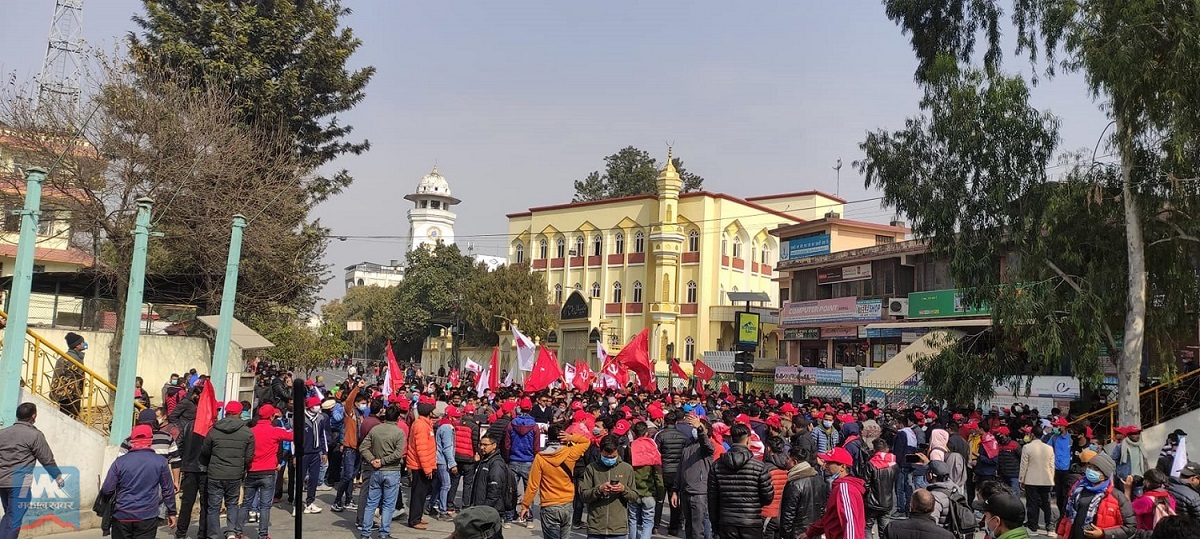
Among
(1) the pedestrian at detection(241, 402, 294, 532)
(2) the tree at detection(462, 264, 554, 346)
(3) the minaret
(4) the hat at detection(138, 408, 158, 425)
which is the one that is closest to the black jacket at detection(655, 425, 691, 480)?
(1) the pedestrian at detection(241, 402, 294, 532)

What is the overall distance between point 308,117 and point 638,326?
32244 millimetres

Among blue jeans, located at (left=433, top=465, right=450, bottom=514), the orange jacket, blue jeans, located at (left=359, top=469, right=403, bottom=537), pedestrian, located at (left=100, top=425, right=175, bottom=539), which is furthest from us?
blue jeans, located at (left=433, top=465, right=450, bottom=514)

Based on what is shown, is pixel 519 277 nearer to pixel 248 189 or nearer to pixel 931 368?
pixel 248 189

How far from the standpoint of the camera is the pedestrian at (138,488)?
26.2 feet

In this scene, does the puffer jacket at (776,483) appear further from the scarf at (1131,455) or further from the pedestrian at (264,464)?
the scarf at (1131,455)

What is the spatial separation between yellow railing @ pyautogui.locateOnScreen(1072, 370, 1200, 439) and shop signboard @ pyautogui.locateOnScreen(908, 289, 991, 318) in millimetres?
13640

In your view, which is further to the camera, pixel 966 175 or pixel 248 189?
pixel 248 189

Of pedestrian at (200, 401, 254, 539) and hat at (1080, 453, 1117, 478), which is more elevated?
hat at (1080, 453, 1117, 478)

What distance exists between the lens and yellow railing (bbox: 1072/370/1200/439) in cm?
1823

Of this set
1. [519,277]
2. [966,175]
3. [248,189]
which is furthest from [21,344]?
[519,277]

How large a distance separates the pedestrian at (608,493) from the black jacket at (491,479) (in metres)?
3.95

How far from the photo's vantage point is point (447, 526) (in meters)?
12.1

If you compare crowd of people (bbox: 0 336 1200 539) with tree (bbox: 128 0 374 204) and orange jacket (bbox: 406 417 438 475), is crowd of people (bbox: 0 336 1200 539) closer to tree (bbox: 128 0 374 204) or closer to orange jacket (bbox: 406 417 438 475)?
orange jacket (bbox: 406 417 438 475)

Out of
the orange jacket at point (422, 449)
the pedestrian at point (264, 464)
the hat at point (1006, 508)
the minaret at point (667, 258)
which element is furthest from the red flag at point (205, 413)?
the minaret at point (667, 258)
